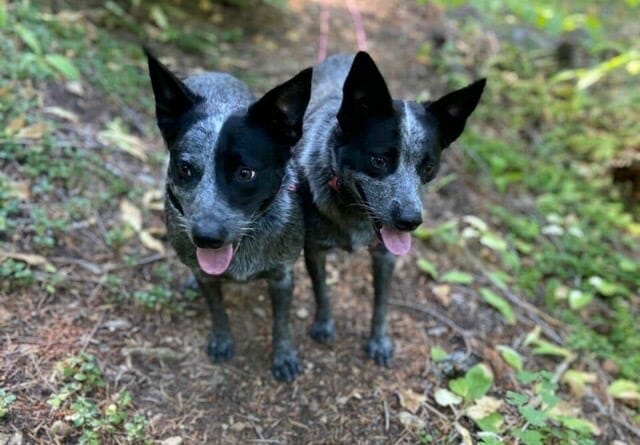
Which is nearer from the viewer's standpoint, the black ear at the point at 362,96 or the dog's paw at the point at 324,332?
the black ear at the point at 362,96

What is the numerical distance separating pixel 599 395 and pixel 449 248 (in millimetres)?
1882

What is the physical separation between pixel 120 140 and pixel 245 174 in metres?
2.75

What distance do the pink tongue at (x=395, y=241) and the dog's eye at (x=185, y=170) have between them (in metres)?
1.24

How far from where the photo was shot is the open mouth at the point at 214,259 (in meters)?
3.48

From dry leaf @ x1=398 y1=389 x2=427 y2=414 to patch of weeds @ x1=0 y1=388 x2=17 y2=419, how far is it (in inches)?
98.2

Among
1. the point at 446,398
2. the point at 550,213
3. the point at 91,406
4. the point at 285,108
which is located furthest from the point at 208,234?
the point at 550,213

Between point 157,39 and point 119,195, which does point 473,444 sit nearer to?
point 119,195

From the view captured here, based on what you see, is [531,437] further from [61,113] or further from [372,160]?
[61,113]

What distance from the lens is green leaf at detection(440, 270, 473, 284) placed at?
539 centimetres

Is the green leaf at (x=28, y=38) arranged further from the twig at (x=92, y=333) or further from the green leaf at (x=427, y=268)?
the green leaf at (x=427, y=268)

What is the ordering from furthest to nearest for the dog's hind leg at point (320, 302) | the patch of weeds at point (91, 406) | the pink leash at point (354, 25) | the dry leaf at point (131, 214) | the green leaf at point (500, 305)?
the pink leash at point (354, 25) → the green leaf at point (500, 305) → the dry leaf at point (131, 214) → the dog's hind leg at point (320, 302) → the patch of weeds at point (91, 406)

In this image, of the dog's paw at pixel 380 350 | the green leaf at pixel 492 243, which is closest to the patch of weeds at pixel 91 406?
the dog's paw at pixel 380 350

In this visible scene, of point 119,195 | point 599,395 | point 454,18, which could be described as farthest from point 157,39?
point 599,395

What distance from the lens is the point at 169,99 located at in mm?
3373
